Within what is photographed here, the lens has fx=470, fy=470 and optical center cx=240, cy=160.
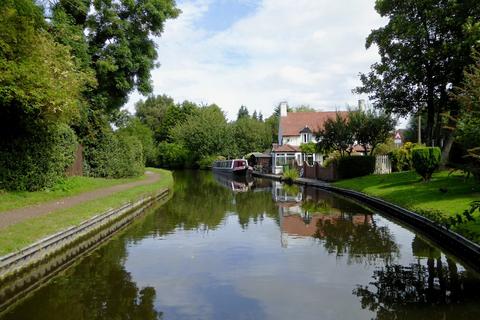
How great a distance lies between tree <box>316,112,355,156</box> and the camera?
34750 mm

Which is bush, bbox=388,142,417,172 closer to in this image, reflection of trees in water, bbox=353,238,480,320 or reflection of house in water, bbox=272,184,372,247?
reflection of house in water, bbox=272,184,372,247

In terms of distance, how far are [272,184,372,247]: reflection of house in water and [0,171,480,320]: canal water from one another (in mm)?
166

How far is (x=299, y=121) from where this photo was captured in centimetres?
6506

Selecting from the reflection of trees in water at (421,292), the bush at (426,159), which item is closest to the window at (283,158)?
the bush at (426,159)

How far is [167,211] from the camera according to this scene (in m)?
20.4

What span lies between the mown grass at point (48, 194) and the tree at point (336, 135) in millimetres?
17111

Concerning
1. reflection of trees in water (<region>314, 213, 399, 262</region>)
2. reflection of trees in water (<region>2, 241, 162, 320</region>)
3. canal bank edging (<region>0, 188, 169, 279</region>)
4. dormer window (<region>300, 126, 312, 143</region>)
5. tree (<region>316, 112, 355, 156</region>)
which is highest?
dormer window (<region>300, 126, 312, 143</region>)

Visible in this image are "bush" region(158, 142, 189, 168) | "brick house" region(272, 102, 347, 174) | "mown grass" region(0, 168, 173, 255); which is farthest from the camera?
"bush" region(158, 142, 189, 168)

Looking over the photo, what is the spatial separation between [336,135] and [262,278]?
2739 cm

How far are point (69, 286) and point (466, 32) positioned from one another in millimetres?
21903

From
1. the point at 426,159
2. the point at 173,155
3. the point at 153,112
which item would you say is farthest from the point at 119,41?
the point at 153,112

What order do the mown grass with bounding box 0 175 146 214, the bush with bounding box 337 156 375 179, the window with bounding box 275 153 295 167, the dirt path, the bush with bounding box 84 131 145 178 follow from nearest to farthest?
the dirt path, the mown grass with bounding box 0 175 146 214, the bush with bounding box 84 131 145 178, the bush with bounding box 337 156 375 179, the window with bounding box 275 153 295 167

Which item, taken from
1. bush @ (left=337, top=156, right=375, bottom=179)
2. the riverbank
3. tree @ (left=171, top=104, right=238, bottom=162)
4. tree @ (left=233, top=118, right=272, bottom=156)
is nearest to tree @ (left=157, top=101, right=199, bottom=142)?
tree @ (left=171, top=104, right=238, bottom=162)

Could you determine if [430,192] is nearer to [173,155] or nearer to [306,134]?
[306,134]
